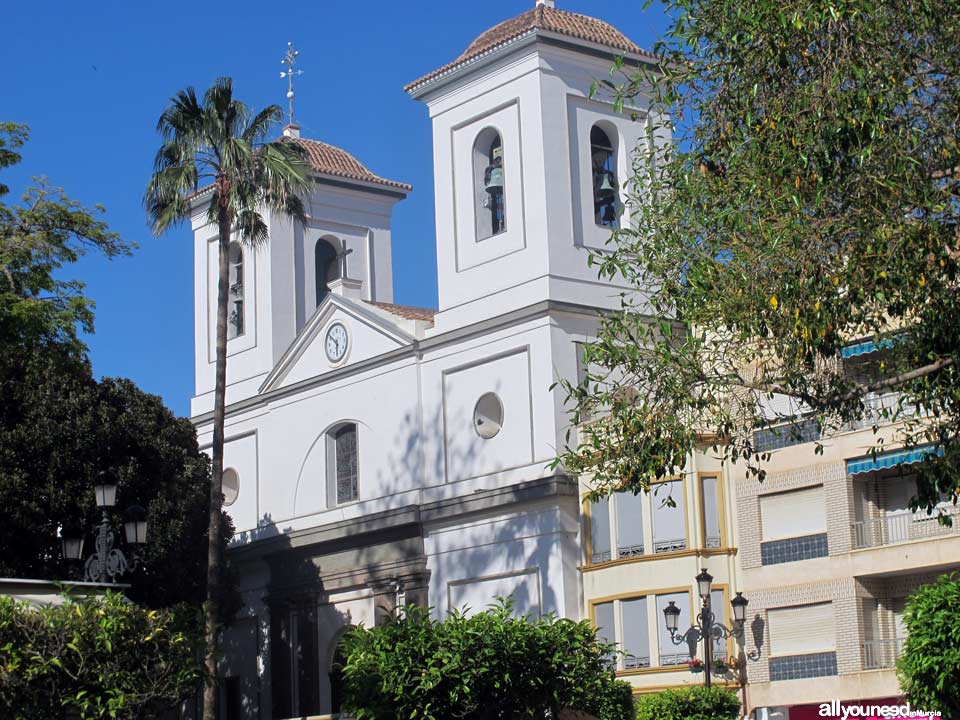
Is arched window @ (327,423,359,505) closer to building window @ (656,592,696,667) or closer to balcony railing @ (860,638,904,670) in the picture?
building window @ (656,592,696,667)

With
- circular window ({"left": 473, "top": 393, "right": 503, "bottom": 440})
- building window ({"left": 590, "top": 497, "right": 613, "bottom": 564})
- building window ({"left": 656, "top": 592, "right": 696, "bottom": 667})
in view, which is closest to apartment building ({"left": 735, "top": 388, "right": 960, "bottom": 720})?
building window ({"left": 656, "top": 592, "right": 696, "bottom": 667})

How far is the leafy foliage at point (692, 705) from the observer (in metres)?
34.2

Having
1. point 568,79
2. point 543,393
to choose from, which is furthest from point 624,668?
point 568,79

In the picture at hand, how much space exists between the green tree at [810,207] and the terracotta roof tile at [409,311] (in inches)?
1023

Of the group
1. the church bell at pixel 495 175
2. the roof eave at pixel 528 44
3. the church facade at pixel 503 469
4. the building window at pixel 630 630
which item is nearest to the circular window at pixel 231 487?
the church facade at pixel 503 469

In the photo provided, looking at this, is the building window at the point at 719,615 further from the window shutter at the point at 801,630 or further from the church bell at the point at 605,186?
the church bell at the point at 605,186

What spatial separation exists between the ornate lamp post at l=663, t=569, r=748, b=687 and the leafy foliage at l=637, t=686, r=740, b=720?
23.1 inches

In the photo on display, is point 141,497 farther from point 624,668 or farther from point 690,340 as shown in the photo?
point 690,340

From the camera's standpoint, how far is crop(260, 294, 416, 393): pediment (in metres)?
45.3

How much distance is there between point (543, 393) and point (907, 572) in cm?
1011

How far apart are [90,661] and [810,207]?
931cm

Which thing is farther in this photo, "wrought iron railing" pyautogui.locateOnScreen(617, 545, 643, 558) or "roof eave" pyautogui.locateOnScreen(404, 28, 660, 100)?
"roof eave" pyautogui.locateOnScreen(404, 28, 660, 100)

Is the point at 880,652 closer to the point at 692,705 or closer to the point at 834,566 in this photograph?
the point at 834,566

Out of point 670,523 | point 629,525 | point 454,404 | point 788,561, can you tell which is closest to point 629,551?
point 629,525
